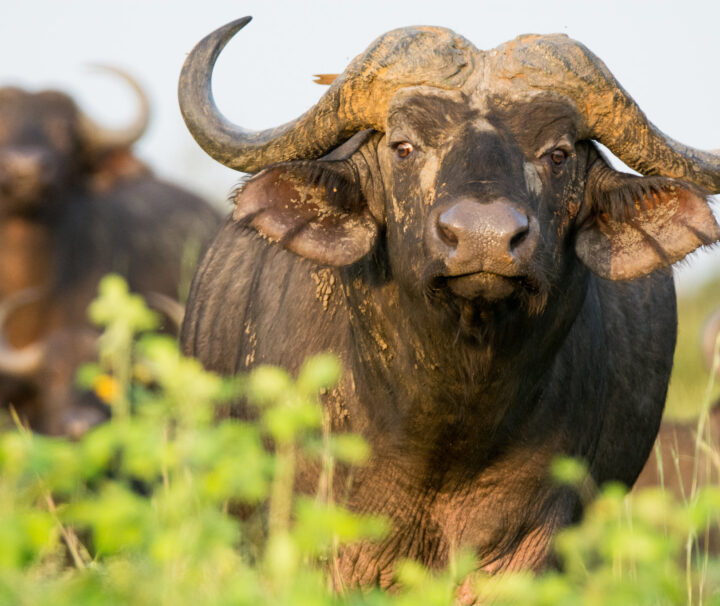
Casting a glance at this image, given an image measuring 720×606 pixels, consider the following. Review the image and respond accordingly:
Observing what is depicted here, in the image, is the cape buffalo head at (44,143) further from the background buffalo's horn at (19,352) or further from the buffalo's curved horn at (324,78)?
the buffalo's curved horn at (324,78)

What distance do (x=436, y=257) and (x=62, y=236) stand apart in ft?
25.7

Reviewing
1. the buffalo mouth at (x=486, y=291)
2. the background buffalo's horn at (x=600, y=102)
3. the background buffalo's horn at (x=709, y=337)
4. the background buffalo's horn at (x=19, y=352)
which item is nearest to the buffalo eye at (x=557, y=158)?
the background buffalo's horn at (x=600, y=102)

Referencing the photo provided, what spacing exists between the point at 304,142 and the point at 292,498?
125 centimetres

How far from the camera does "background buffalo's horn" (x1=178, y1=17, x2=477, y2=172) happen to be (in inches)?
170

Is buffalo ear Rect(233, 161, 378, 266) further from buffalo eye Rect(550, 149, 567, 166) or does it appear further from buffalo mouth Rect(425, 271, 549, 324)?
buffalo eye Rect(550, 149, 567, 166)

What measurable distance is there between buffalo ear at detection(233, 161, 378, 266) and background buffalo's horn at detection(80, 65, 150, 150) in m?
7.01

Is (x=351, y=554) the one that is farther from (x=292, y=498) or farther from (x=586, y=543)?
(x=586, y=543)

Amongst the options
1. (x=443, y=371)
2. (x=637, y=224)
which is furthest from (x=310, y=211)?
(x=637, y=224)

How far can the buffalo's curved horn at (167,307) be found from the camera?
9.50 metres

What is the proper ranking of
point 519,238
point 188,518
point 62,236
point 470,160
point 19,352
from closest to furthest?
point 188,518
point 519,238
point 470,160
point 19,352
point 62,236

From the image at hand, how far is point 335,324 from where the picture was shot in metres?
4.85

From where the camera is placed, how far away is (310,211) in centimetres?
446

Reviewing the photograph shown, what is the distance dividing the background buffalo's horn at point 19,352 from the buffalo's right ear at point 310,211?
624 cm

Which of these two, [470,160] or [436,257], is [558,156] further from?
[436,257]
